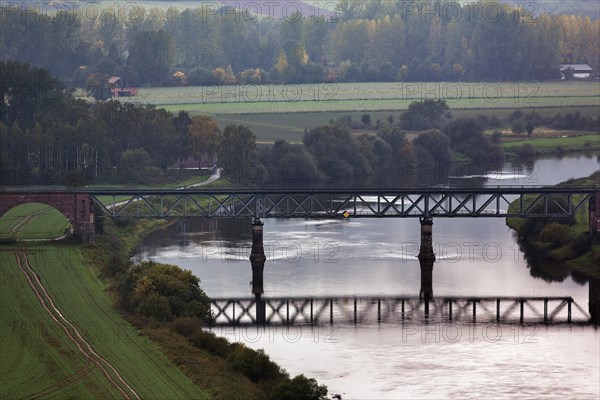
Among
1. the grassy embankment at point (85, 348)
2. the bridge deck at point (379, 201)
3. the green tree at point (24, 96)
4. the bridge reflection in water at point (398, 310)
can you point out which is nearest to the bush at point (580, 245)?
the bridge deck at point (379, 201)

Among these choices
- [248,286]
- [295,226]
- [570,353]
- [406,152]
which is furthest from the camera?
[406,152]

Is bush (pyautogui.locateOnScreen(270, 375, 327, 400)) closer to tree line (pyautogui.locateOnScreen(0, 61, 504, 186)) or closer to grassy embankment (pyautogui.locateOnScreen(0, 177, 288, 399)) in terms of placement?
grassy embankment (pyautogui.locateOnScreen(0, 177, 288, 399))

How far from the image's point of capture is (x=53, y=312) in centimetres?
9588

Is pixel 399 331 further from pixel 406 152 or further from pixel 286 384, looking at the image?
pixel 406 152

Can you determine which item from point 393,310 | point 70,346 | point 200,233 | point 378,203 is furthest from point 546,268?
point 70,346

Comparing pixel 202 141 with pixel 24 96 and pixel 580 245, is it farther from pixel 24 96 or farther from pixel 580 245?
pixel 580 245

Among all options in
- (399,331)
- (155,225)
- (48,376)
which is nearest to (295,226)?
(155,225)

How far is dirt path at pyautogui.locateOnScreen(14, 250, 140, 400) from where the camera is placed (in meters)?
77.9

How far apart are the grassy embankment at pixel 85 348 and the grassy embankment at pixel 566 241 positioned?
106 ft

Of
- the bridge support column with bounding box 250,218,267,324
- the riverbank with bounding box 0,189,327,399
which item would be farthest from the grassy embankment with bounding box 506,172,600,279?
the riverbank with bounding box 0,189,327,399

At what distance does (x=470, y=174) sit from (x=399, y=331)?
81.9 metres

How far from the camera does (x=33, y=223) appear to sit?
128m

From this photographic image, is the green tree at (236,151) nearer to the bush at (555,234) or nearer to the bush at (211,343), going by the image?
the bush at (555,234)

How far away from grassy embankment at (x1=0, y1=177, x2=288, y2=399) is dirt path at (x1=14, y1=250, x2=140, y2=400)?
83mm
